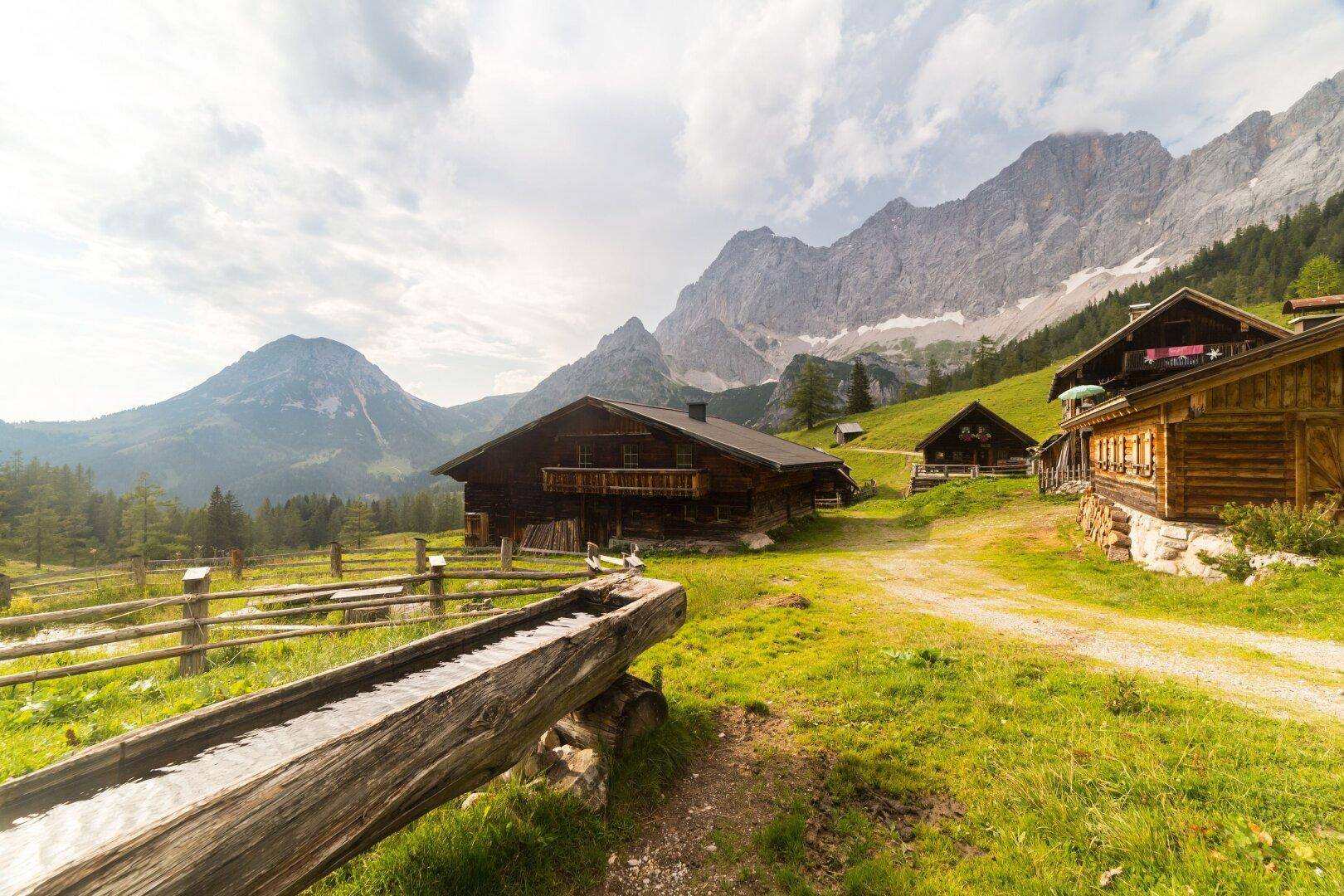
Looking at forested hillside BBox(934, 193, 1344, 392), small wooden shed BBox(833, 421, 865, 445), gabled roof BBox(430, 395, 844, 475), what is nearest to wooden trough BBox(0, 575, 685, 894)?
gabled roof BBox(430, 395, 844, 475)

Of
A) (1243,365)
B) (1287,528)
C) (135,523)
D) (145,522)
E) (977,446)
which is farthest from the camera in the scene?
(135,523)

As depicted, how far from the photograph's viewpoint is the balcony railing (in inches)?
1078

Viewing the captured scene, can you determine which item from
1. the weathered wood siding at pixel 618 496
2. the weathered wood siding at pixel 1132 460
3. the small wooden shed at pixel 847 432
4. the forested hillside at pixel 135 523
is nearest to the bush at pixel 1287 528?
the weathered wood siding at pixel 1132 460

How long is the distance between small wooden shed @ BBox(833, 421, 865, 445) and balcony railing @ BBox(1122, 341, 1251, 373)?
35.3 m

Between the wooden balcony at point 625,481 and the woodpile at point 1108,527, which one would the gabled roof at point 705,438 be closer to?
the wooden balcony at point 625,481

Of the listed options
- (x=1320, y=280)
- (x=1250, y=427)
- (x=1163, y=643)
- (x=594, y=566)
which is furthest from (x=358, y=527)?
(x=1320, y=280)

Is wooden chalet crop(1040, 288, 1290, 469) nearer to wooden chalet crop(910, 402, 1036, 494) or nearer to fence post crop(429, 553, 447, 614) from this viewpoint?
wooden chalet crop(910, 402, 1036, 494)

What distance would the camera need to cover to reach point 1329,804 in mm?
3715

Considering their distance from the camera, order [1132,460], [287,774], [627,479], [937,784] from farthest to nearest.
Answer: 1. [627,479]
2. [1132,460]
3. [937,784]
4. [287,774]

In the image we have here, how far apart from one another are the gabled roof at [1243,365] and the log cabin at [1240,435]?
0.02 meters

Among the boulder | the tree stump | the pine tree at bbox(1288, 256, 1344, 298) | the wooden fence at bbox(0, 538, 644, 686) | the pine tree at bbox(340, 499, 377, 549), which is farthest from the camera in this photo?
the pine tree at bbox(340, 499, 377, 549)

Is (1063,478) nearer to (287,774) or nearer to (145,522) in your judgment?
(287,774)

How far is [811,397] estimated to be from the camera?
78.7m

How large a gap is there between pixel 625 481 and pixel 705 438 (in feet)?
15.4
